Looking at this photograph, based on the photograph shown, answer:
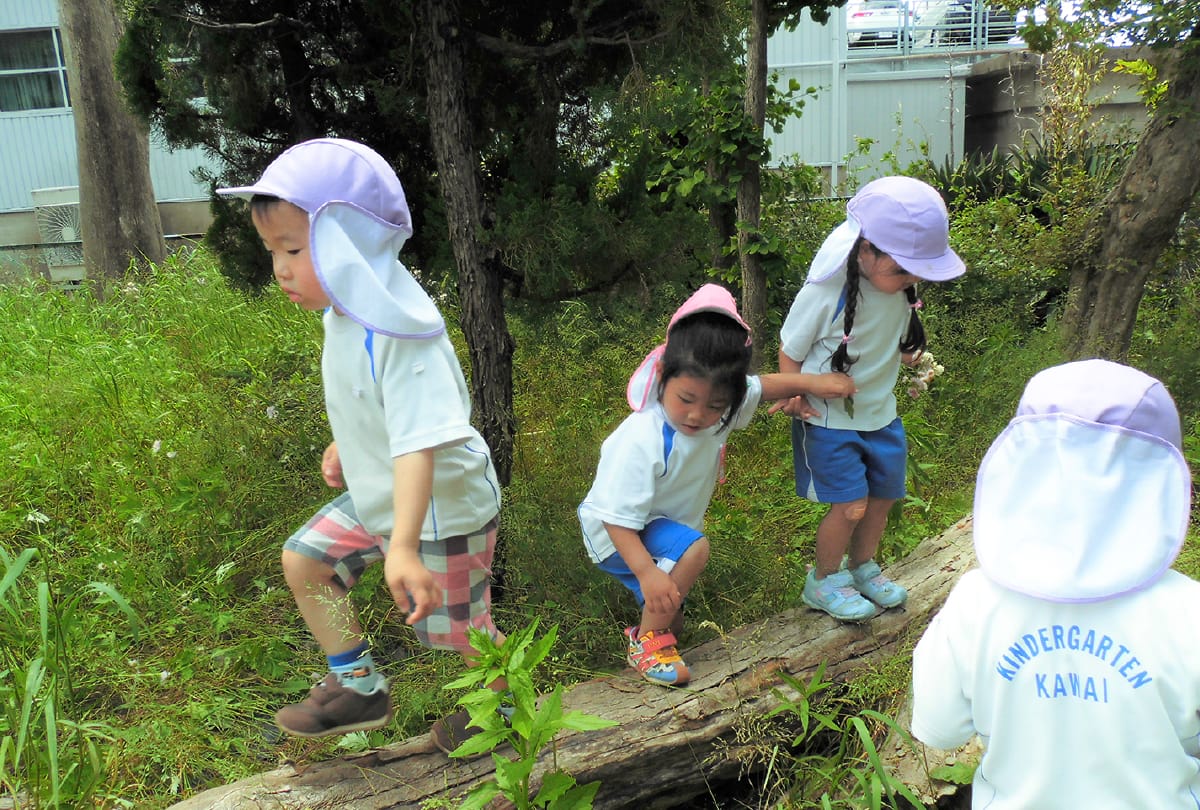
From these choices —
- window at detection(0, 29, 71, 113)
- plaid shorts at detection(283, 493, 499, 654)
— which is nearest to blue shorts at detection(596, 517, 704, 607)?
plaid shorts at detection(283, 493, 499, 654)

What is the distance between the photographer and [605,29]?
10.2 ft

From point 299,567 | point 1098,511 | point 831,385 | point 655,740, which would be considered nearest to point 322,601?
point 299,567

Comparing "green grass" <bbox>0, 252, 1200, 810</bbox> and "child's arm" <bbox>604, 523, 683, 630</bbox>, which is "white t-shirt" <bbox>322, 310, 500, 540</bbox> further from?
"green grass" <bbox>0, 252, 1200, 810</bbox>

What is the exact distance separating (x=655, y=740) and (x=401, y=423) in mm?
1117

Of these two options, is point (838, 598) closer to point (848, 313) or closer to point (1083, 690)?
point (848, 313)

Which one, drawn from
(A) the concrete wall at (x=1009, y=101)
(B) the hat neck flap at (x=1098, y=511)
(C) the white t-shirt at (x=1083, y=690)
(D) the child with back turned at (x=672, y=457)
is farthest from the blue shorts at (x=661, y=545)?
(A) the concrete wall at (x=1009, y=101)

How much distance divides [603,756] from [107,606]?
1985 millimetres

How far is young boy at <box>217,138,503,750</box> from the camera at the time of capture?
76.2 inches

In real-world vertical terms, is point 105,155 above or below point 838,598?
above

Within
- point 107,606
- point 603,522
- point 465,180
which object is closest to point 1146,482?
point 603,522

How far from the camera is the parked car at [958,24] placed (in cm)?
1264

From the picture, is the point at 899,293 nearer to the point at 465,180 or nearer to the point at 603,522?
the point at 603,522

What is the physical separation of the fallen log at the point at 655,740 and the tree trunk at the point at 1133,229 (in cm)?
288

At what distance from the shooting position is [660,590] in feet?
7.91
